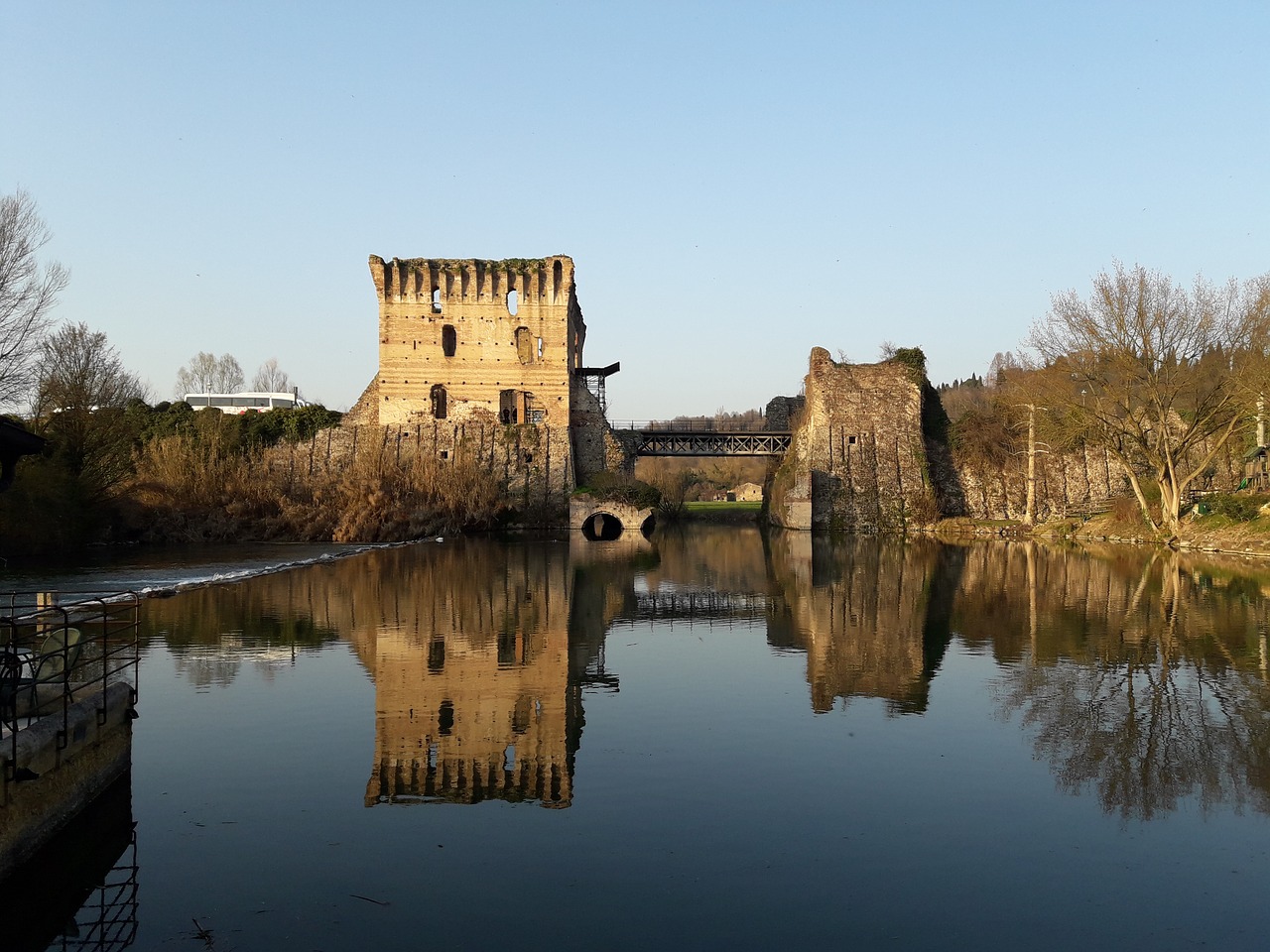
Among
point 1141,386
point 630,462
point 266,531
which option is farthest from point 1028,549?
point 266,531

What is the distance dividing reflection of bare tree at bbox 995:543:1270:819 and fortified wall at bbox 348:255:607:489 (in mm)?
34501

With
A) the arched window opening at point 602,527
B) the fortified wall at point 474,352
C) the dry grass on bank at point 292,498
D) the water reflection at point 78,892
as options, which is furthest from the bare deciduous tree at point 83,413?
the water reflection at point 78,892

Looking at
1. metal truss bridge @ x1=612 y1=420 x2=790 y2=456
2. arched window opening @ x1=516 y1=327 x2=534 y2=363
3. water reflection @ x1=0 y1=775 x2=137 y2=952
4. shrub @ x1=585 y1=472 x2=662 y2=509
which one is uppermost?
arched window opening @ x1=516 y1=327 x2=534 y2=363

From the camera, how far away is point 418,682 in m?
10.9

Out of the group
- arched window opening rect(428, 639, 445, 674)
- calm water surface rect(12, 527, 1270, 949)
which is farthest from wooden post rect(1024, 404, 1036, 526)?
arched window opening rect(428, 639, 445, 674)

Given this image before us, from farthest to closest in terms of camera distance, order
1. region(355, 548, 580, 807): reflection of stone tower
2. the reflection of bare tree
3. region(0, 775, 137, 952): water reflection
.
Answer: region(355, 548, 580, 807): reflection of stone tower
the reflection of bare tree
region(0, 775, 137, 952): water reflection

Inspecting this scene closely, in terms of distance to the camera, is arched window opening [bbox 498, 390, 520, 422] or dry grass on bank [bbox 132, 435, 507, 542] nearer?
dry grass on bank [bbox 132, 435, 507, 542]

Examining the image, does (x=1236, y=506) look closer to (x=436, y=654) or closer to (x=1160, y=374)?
(x=1160, y=374)

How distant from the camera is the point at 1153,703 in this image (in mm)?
9570

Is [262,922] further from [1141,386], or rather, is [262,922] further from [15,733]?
[1141,386]

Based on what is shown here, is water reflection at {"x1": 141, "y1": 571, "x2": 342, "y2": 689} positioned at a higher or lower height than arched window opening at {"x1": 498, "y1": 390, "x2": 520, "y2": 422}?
lower

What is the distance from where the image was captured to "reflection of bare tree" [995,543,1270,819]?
727 centimetres

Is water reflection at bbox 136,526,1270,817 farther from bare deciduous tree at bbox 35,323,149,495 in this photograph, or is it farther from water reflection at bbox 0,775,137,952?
bare deciduous tree at bbox 35,323,149,495

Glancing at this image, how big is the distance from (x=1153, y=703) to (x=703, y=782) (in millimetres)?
5129
